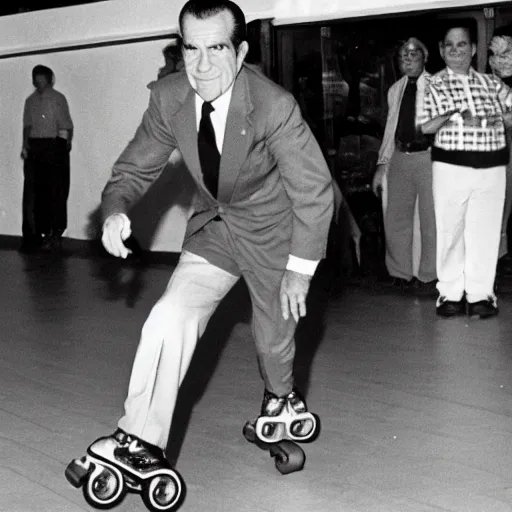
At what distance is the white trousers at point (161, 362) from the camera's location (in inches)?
157

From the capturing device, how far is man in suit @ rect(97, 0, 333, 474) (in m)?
4.02

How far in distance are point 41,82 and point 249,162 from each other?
843cm

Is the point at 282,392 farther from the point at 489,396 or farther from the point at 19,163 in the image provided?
the point at 19,163

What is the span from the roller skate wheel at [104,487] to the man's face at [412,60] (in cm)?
517

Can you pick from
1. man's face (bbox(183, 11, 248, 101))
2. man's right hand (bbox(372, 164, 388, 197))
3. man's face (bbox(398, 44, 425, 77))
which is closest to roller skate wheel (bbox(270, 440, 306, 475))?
man's face (bbox(183, 11, 248, 101))

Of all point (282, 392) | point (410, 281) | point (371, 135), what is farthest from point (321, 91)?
point (282, 392)

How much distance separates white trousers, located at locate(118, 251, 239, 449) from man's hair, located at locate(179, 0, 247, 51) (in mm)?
915

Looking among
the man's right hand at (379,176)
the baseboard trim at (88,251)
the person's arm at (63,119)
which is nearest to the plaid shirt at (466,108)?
the man's right hand at (379,176)

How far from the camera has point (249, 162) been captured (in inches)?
166

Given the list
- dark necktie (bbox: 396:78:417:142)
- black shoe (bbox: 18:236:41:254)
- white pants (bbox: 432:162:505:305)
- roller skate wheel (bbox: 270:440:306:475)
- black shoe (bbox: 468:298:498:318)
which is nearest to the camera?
roller skate wheel (bbox: 270:440:306:475)

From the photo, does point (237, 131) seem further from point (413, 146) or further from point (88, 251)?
point (88, 251)

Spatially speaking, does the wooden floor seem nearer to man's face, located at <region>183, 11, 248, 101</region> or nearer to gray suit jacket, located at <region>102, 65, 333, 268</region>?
gray suit jacket, located at <region>102, 65, 333, 268</region>

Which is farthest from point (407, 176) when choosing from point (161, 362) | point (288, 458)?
point (161, 362)

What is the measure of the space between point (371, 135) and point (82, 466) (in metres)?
6.16
